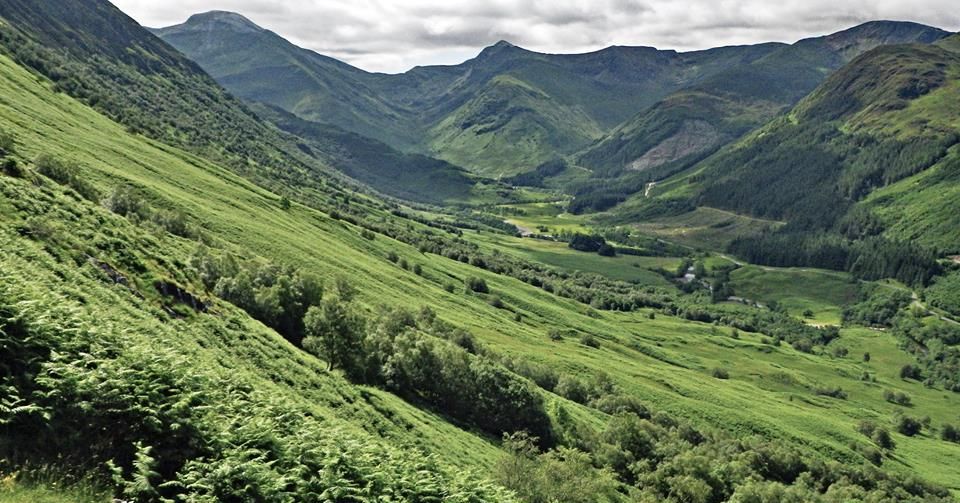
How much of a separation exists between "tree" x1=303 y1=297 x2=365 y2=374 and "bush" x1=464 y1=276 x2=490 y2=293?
370ft

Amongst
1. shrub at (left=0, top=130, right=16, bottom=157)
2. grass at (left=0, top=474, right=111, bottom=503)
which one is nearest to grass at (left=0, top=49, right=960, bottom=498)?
shrub at (left=0, top=130, right=16, bottom=157)

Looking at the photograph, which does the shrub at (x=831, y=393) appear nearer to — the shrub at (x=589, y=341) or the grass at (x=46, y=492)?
the shrub at (x=589, y=341)

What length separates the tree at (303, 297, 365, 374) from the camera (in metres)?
75.4

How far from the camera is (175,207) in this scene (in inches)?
4882

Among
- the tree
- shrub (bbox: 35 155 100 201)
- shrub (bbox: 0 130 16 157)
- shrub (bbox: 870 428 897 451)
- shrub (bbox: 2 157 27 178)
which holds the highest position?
shrub (bbox: 0 130 16 157)

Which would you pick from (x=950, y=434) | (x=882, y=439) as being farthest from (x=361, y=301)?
(x=950, y=434)

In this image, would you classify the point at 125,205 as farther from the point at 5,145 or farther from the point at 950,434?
the point at 950,434

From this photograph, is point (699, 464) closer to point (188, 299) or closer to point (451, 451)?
point (451, 451)

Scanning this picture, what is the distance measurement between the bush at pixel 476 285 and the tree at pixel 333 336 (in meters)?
113

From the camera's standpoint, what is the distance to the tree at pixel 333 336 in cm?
7538

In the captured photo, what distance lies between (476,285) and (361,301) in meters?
74.8

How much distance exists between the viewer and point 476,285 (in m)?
194

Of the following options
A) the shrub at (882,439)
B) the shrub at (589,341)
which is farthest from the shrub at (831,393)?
the shrub at (589,341)

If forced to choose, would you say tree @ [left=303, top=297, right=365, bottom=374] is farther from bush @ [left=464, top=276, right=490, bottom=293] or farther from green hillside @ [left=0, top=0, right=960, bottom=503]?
bush @ [left=464, top=276, right=490, bottom=293]
